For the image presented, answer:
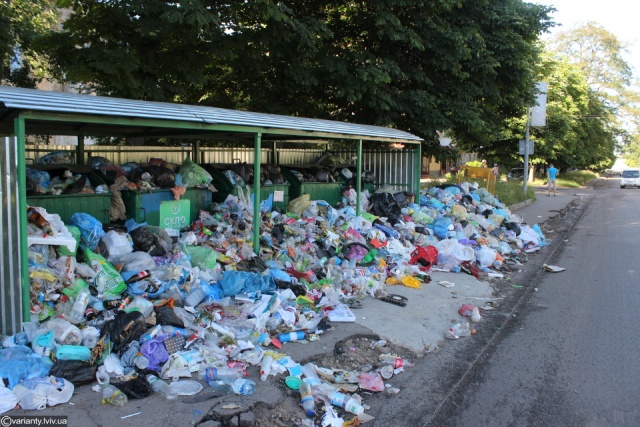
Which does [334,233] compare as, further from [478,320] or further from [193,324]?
[193,324]

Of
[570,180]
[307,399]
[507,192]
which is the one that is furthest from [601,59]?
[307,399]

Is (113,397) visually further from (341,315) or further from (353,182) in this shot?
(353,182)

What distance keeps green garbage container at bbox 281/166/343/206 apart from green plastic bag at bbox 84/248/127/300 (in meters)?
5.30

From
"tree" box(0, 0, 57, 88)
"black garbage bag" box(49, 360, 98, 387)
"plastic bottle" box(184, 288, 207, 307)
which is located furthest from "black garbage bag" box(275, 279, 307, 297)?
"tree" box(0, 0, 57, 88)

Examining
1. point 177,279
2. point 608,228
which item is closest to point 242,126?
point 177,279

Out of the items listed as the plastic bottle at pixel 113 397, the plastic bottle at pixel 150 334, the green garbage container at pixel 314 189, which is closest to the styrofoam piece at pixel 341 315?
the plastic bottle at pixel 150 334

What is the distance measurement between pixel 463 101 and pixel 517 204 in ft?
22.3

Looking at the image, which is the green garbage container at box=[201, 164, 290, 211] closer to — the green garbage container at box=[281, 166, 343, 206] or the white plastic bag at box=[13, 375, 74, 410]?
the green garbage container at box=[281, 166, 343, 206]

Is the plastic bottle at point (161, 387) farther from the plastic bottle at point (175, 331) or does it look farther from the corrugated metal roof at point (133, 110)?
the corrugated metal roof at point (133, 110)

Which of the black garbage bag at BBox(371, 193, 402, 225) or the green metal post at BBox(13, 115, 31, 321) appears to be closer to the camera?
the green metal post at BBox(13, 115, 31, 321)

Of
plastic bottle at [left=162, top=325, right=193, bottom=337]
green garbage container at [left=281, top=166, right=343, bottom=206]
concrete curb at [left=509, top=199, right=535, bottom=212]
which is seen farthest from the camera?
concrete curb at [left=509, top=199, right=535, bottom=212]

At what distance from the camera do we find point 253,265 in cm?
668

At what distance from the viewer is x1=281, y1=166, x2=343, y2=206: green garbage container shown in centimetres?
1041

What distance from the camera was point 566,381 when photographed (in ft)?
14.2
